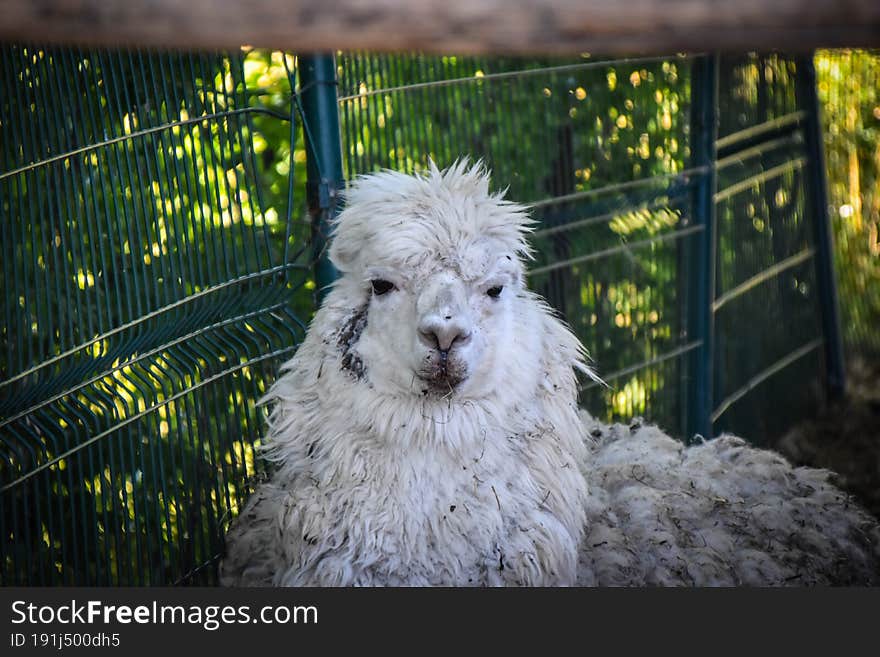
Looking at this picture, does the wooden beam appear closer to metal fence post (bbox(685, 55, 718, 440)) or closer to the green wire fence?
the green wire fence

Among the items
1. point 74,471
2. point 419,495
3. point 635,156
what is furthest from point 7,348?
point 635,156

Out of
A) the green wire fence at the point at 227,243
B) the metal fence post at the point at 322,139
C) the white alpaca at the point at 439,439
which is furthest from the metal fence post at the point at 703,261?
the metal fence post at the point at 322,139

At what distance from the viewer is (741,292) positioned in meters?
6.44

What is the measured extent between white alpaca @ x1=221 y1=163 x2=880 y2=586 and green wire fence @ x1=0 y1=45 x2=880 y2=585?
36 cm

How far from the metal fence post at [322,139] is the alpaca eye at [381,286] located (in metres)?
0.68

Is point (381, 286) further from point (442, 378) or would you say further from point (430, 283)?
point (442, 378)

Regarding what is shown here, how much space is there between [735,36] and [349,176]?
8.70ft

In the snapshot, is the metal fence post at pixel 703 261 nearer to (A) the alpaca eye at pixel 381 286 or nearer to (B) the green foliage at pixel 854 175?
(B) the green foliage at pixel 854 175

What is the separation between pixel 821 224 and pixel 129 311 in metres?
5.19

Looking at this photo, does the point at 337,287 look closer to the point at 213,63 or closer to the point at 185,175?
the point at 185,175

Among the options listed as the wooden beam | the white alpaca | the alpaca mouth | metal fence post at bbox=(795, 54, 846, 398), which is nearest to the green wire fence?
the white alpaca

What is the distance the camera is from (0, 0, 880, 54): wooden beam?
1.55 m

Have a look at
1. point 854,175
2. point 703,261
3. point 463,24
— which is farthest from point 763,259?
point 463,24

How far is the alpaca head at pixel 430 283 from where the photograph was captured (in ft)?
10.2
